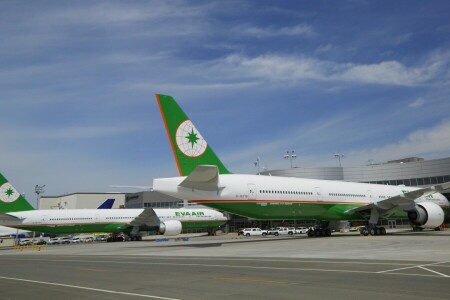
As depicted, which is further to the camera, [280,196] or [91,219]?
[91,219]

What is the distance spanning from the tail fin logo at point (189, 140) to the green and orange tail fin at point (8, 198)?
27.4m

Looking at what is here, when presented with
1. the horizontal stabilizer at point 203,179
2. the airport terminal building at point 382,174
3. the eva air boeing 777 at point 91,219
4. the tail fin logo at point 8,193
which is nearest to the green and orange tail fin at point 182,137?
the horizontal stabilizer at point 203,179

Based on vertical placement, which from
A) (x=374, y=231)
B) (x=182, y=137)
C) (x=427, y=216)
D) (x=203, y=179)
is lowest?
(x=374, y=231)

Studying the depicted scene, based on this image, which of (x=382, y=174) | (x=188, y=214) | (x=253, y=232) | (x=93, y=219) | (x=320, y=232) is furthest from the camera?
(x=382, y=174)

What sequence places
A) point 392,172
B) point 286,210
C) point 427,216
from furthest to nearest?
point 392,172, point 427,216, point 286,210

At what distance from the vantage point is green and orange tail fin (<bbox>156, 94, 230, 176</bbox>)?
24359 millimetres

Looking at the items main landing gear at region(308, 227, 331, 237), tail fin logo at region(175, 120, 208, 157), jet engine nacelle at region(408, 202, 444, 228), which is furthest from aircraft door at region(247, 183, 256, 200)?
jet engine nacelle at region(408, 202, 444, 228)

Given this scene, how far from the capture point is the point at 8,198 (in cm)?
4222

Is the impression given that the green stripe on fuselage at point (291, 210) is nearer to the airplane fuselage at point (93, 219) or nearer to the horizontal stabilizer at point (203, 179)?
the horizontal stabilizer at point (203, 179)

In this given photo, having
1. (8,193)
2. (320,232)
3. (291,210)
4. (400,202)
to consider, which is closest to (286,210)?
(291,210)

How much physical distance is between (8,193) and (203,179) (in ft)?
98.9

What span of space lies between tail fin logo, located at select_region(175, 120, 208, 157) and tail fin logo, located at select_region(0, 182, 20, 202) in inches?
1081

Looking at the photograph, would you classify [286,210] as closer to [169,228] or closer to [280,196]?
[280,196]

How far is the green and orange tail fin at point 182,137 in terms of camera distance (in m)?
24.4
